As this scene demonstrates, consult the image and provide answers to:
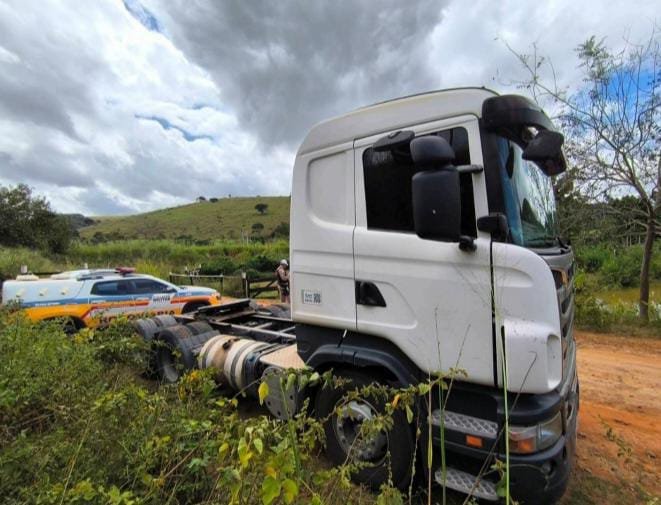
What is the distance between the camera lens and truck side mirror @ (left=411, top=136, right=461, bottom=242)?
1.97 metres

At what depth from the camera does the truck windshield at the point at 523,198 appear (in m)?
2.27

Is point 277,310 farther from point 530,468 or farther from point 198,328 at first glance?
point 530,468

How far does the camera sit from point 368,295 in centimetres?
271

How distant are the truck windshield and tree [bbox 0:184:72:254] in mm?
34286

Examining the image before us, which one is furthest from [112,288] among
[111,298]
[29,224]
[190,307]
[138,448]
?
[29,224]

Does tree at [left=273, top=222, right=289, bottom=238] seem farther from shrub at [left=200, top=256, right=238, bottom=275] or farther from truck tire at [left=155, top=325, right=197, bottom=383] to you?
truck tire at [left=155, top=325, right=197, bottom=383]

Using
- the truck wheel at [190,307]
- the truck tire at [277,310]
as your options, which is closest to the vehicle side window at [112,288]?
the truck wheel at [190,307]

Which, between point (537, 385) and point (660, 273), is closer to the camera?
point (537, 385)

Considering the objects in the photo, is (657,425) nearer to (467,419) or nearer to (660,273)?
(467,419)

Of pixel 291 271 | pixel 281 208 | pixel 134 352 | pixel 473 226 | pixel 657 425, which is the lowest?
pixel 657 425

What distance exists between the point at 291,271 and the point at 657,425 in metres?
4.64

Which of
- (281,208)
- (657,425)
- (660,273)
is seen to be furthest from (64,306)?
(281,208)

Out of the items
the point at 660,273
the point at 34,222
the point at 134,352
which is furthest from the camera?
the point at 34,222

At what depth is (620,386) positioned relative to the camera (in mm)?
5359
